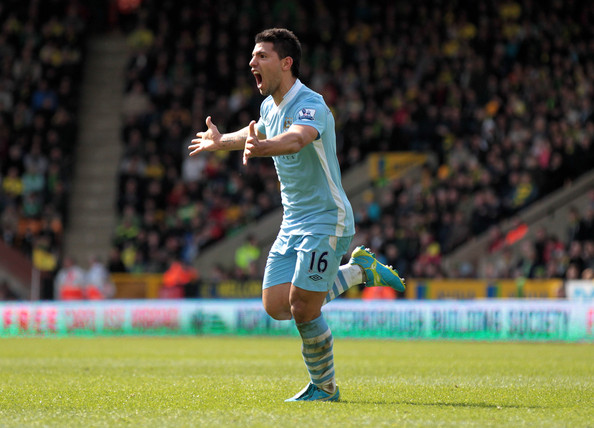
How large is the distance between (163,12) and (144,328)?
40.8ft

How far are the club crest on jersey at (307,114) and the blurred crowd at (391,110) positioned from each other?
13273 mm

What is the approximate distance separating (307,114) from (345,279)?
4.77ft

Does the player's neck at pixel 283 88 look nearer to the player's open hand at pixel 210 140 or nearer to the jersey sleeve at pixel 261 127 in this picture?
the jersey sleeve at pixel 261 127

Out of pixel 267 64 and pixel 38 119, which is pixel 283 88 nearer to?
pixel 267 64

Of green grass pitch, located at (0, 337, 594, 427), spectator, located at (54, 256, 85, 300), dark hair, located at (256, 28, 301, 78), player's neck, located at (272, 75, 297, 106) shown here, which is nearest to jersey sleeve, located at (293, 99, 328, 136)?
player's neck, located at (272, 75, 297, 106)

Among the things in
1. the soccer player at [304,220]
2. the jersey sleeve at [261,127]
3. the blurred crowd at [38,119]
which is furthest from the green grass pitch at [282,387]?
the blurred crowd at [38,119]

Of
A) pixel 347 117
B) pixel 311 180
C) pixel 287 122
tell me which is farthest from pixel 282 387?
pixel 347 117

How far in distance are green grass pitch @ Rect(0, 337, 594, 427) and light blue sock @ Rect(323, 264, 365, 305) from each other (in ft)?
2.50

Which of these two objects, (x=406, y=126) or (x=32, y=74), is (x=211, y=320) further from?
(x=32, y=74)

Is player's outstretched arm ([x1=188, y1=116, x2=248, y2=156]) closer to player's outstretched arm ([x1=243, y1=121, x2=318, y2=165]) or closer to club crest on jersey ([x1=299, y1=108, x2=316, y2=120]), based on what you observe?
club crest on jersey ([x1=299, y1=108, x2=316, y2=120])

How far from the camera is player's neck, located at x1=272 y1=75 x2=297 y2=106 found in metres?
6.96

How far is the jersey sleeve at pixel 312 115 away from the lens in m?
6.54

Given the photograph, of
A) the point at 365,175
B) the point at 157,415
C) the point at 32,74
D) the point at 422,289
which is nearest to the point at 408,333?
the point at 422,289

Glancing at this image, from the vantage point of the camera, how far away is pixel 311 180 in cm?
690
